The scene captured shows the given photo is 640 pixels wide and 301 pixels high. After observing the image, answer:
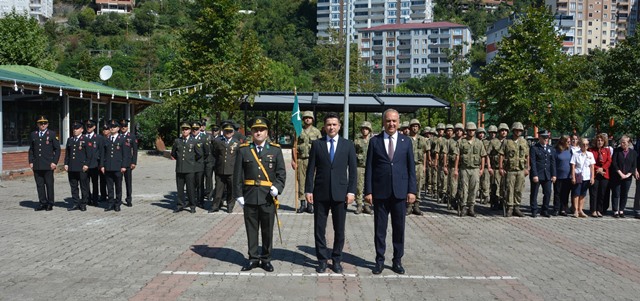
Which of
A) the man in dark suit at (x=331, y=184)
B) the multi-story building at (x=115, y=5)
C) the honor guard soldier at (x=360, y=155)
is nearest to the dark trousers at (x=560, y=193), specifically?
the honor guard soldier at (x=360, y=155)

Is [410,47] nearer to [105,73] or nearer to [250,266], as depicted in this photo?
[105,73]

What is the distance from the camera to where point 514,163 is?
508 inches

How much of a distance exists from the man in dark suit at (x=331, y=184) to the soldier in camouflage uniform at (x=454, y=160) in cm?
610

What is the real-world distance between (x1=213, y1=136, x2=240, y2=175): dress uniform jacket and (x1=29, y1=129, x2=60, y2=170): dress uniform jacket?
10.7 feet

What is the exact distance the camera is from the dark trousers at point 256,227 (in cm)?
747

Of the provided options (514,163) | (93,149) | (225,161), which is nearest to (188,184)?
(225,161)

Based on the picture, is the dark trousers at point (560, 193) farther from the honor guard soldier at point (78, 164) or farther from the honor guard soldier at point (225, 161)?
the honor guard soldier at point (78, 164)

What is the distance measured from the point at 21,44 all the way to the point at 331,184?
149ft

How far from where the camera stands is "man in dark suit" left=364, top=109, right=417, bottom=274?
7.47m

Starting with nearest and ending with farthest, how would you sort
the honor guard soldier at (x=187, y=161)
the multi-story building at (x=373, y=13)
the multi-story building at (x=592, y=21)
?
the honor guard soldier at (x=187, y=161) → the multi-story building at (x=592, y=21) → the multi-story building at (x=373, y=13)

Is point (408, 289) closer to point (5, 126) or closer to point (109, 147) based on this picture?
point (109, 147)

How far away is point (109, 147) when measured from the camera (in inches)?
505

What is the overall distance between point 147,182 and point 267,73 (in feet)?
44.8

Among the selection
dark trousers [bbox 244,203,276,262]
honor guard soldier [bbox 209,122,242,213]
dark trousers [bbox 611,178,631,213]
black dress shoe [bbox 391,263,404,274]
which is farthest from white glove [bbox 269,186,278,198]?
dark trousers [bbox 611,178,631,213]
